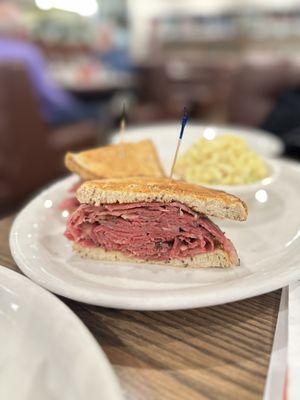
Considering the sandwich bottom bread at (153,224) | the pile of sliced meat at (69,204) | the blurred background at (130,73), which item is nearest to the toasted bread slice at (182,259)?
the sandwich bottom bread at (153,224)

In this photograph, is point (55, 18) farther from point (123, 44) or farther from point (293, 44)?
point (293, 44)

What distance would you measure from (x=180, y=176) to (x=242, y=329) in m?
0.71

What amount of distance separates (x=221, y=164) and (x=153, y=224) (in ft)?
1.59

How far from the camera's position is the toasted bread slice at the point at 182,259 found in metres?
0.96

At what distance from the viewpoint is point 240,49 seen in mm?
8992

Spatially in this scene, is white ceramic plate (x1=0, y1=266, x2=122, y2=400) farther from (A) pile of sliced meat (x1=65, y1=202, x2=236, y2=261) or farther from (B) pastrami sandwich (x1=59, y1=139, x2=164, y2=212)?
(B) pastrami sandwich (x1=59, y1=139, x2=164, y2=212)

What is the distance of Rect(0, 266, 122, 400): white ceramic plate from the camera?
583 millimetres

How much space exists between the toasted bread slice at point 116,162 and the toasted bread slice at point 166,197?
0.88ft

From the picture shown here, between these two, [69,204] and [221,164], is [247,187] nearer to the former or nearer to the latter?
[221,164]

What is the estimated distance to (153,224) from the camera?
1.00 m

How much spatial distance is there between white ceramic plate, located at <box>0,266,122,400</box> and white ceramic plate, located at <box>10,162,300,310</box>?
78 millimetres

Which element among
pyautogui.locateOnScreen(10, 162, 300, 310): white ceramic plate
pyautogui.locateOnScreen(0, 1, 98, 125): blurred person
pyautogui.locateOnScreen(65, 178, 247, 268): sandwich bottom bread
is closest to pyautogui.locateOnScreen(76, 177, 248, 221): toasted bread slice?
pyautogui.locateOnScreen(65, 178, 247, 268): sandwich bottom bread

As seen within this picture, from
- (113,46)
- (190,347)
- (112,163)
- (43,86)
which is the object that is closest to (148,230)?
(190,347)

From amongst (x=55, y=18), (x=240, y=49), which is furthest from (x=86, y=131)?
(x=240, y=49)
